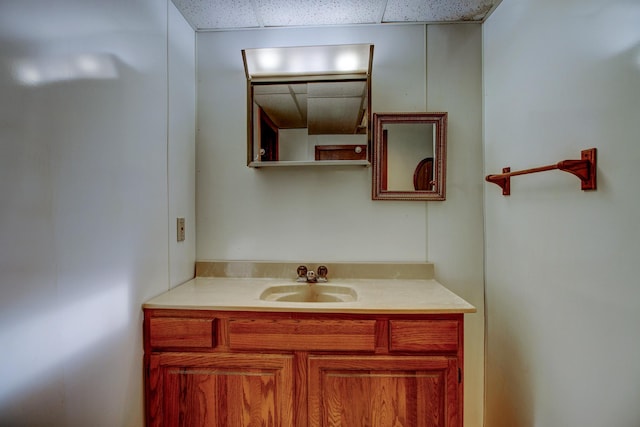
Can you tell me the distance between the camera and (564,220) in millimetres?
1081

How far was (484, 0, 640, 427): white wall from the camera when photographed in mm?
860

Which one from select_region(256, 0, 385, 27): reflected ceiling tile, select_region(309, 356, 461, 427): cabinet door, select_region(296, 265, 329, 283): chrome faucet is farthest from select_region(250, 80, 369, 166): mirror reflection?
select_region(309, 356, 461, 427): cabinet door

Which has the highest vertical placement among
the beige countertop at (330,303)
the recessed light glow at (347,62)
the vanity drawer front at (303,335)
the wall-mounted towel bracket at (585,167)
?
the recessed light glow at (347,62)

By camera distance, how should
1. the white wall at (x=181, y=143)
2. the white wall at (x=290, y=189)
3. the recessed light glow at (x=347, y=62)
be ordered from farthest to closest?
the white wall at (x=290, y=189)
the recessed light glow at (x=347, y=62)
the white wall at (x=181, y=143)

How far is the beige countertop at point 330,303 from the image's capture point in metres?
1.21

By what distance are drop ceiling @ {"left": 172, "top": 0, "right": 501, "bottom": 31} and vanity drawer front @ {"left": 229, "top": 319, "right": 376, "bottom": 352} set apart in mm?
1551

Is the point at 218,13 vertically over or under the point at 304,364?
over

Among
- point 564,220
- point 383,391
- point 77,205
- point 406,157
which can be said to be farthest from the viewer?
point 406,157

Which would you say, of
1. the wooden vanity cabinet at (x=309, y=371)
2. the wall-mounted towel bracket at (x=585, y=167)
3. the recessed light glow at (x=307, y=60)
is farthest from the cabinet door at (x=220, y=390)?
the recessed light glow at (x=307, y=60)

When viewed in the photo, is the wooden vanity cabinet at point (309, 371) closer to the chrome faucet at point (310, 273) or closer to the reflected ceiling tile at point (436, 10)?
the chrome faucet at point (310, 273)

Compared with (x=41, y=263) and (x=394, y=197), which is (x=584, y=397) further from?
(x=41, y=263)

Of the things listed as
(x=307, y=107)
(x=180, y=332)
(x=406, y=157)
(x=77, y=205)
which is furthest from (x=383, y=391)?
(x=307, y=107)

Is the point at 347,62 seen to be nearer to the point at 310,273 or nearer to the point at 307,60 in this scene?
the point at 307,60

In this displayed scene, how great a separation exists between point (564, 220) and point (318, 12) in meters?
1.51
